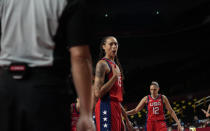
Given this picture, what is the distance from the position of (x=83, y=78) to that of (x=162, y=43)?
16.7 meters

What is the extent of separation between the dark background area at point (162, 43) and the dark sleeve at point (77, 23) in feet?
49.6

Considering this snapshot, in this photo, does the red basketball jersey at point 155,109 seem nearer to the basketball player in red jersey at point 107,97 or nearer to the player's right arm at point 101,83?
the basketball player in red jersey at point 107,97

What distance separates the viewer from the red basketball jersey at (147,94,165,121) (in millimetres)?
8008

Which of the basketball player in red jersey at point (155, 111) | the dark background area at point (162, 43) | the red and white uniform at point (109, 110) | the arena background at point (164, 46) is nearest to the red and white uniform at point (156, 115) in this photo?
the basketball player in red jersey at point (155, 111)

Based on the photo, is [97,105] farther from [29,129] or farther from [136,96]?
[136,96]

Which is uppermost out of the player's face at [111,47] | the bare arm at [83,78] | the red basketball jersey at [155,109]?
the player's face at [111,47]

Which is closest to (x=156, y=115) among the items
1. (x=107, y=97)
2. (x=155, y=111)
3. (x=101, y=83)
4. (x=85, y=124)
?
(x=155, y=111)

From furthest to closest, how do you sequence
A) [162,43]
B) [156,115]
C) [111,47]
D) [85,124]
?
[162,43]
[156,115]
[111,47]
[85,124]

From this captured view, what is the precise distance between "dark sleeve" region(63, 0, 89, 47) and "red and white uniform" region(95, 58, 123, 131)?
292 cm

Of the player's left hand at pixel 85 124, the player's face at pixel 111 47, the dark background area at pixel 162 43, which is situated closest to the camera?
the player's left hand at pixel 85 124

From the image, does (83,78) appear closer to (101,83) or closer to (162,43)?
(101,83)

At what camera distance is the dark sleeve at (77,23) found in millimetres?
1645

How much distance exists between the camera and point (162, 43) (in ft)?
59.0

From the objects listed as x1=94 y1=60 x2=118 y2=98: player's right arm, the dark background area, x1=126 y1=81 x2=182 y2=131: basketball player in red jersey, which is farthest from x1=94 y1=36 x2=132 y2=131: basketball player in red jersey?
the dark background area
